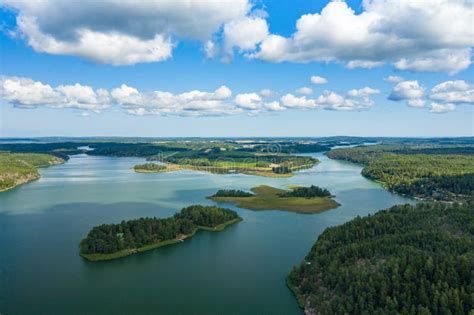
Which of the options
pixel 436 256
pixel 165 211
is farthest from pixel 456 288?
pixel 165 211

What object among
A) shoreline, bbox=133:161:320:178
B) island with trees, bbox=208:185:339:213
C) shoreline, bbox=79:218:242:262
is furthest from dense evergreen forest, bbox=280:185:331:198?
shoreline, bbox=133:161:320:178

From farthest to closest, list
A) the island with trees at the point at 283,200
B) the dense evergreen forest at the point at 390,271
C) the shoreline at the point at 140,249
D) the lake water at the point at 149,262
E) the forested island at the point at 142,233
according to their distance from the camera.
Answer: the island with trees at the point at 283,200, the forested island at the point at 142,233, the shoreline at the point at 140,249, the lake water at the point at 149,262, the dense evergreen forest at the point at 390,271

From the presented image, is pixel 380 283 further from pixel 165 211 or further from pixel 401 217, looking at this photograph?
pixel 165 211

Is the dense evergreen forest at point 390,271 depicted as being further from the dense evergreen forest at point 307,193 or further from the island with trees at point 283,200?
the dense evergreen forest at point 307,193

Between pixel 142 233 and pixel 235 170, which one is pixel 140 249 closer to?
pixel 142 233

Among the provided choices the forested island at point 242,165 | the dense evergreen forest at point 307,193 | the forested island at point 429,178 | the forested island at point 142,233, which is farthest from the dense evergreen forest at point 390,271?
the forested island at point 242,165
